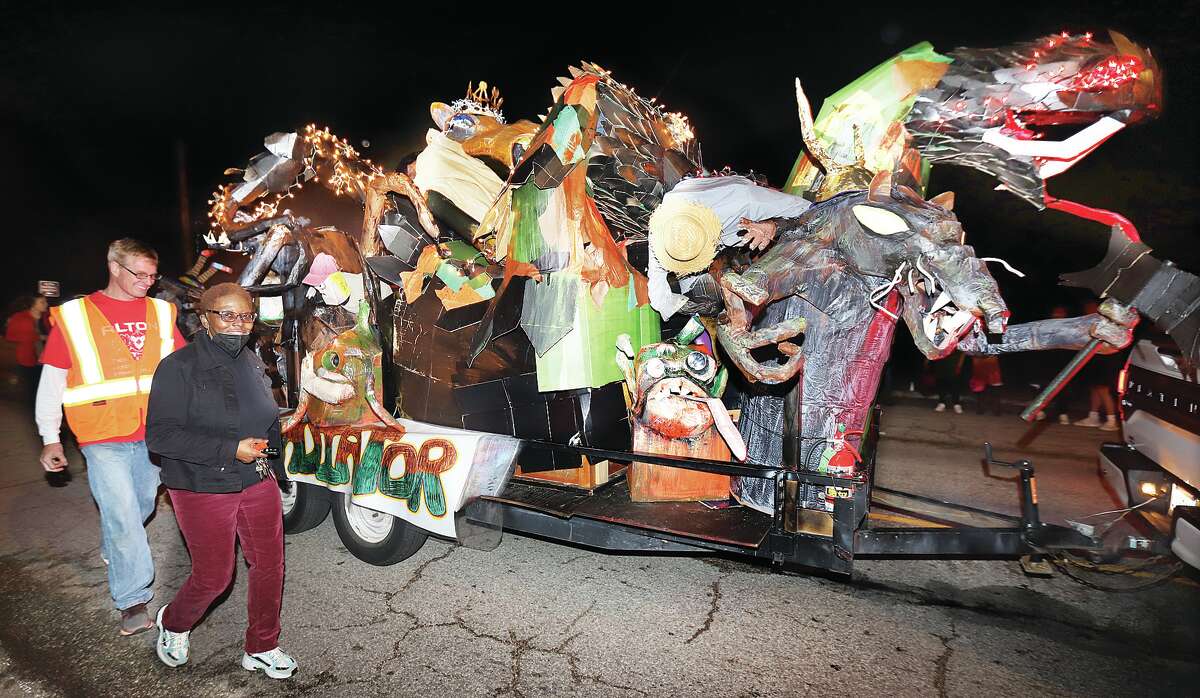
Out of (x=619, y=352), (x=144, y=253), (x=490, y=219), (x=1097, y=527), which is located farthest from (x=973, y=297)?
(x=144, y=253)

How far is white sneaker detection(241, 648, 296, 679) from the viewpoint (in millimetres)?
3133

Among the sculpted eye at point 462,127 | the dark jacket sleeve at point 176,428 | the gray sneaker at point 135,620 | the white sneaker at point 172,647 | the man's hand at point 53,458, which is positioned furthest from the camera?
the sculpted eye at point 462,127

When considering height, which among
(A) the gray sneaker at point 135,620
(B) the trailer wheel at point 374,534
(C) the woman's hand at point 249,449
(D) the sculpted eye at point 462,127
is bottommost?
(A) the gray sneaker at point 135,620

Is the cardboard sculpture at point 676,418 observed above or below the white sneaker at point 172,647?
above

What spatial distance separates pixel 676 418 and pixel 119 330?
10.5 ft

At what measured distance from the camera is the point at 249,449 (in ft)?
9.51

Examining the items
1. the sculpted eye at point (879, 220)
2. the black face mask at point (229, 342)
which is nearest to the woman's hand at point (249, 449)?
the black face mask at point (229, 342)

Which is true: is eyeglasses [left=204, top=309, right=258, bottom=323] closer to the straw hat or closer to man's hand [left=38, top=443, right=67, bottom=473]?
man's hand [left=38, top=443, right=67, bottom=473]

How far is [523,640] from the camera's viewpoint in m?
3.52

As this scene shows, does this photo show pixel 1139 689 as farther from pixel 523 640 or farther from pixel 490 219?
pixel 490 219

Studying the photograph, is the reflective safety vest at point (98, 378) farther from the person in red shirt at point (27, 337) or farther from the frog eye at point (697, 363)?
the person in red shirt at point (27, 337)

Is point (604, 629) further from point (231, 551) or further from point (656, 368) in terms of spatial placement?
point (231, 551)

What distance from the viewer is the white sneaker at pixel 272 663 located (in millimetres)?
3133

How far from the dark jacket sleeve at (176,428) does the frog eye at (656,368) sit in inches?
87.6
